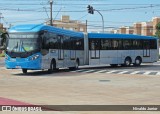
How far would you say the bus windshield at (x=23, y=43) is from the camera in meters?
28.1

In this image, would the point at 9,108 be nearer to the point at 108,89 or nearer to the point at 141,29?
the point at 108,89

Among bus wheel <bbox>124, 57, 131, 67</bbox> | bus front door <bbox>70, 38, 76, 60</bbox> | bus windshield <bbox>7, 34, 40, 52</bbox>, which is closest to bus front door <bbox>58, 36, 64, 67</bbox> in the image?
bus front door <bbox>70, 38, 76, 60</bbox>

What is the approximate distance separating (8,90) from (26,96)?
254cm

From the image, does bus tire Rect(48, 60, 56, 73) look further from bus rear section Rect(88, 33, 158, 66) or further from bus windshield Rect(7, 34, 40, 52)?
bus rear section Rect(88, 33, 158, 66)

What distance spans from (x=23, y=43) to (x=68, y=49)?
569 centimetres

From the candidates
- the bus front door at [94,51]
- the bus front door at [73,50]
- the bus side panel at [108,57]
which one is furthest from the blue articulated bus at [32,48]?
the bus side panel at [108,57]

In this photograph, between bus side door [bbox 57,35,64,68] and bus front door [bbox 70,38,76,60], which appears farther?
bus front door [bbox 70,38,76,60]

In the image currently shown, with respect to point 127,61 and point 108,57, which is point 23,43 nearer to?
point 108,57

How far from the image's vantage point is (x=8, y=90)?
18234mm

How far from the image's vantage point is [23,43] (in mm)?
28281

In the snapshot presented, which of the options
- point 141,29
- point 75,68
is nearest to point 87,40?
point 75,68

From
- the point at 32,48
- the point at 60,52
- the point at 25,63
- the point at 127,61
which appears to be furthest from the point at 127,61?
the point at 25,63

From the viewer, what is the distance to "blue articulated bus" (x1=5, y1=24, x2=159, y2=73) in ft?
92.4

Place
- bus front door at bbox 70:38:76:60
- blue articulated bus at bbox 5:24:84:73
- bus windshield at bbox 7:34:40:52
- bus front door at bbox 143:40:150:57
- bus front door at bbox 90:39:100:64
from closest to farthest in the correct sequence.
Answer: blue articulated bus at bbox 5:24:84:73 < bus windshield at bbox 7:34:40:52 < bus front door at bbox 70:38:76:60 < bus front door at bbox 90:39:100:64 < bus front door at bbox 143:40:150:57
